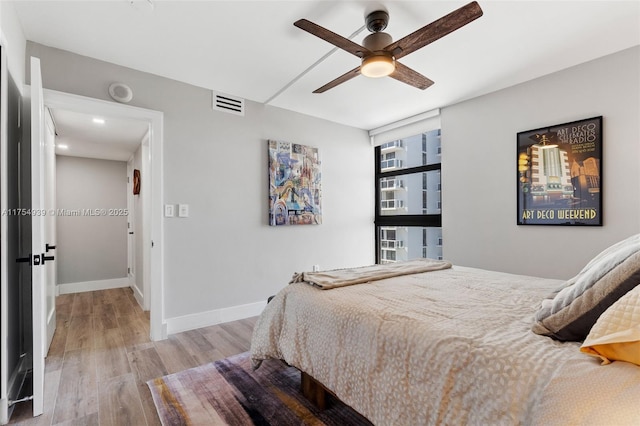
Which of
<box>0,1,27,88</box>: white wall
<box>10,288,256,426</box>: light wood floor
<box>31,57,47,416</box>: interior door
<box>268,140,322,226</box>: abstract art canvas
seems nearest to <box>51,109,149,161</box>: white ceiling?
<box>0,1,27,88</box>: white wall

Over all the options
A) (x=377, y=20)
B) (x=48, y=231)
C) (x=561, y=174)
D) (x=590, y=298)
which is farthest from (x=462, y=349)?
(x=48, y=231)

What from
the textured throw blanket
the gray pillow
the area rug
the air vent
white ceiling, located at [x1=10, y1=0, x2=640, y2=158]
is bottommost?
the area rug

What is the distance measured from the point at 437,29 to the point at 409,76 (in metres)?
0.57

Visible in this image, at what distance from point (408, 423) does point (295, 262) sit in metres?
2.83

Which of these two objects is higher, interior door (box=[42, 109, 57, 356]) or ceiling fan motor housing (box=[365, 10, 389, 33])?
ceiling fan motor housing (box=[365, 10, 389, 33])

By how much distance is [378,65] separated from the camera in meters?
1.97

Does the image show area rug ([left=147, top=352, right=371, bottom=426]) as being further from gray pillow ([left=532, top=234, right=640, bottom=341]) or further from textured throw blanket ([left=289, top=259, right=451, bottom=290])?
gray pillow ([left=532, top=234, right=640, bottom=341])

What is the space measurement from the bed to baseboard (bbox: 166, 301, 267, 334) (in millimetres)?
1497

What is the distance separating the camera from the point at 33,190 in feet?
5.64

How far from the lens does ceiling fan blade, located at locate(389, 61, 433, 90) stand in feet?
7.14

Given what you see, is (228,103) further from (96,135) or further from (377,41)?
(377,41)

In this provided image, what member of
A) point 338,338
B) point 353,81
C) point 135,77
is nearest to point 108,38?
point 135,77

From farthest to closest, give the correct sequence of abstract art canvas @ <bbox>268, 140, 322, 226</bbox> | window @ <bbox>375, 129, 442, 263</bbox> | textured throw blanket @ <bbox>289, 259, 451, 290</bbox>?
window @ <bbox>375, 129, 442, 263</bbox>
abstract art canvas @ <bbox>268, 140, 322, 226</bbox>
textured throw blanket @ <bbox>289, 259, 451, 290</bbox>

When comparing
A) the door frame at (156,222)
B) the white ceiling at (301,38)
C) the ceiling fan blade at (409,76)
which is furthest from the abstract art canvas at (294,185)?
the ceiling fan blade at (409,76)
